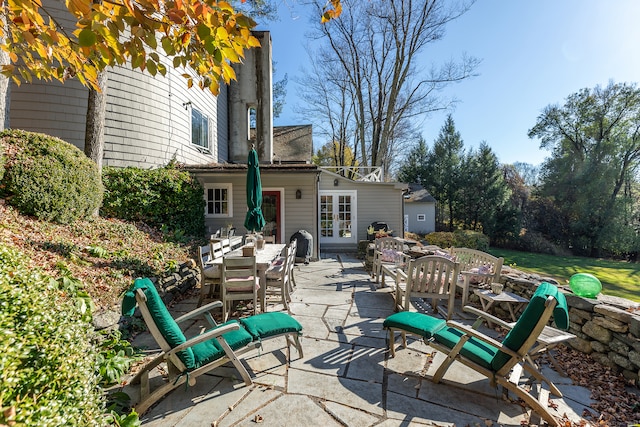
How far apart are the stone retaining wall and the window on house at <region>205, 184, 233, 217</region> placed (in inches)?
370

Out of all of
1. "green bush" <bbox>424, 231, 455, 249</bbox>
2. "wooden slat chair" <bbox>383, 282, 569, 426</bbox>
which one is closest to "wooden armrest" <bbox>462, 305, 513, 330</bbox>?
"wooden slat chair" <bbox>383, 282, 569, 426</bbox>

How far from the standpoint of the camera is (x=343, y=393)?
2.67 m

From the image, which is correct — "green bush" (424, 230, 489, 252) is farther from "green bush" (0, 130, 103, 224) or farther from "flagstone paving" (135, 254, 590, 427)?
"green bush" (0, 130, 103, 224)

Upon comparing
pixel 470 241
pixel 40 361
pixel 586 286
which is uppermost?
pixel 40 361

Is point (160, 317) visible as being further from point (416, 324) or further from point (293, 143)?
point (293, 143)

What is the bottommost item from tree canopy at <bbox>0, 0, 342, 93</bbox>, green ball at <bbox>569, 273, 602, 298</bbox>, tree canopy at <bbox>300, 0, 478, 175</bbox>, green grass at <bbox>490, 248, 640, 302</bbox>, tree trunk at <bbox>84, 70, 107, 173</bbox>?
green grass at <bbox>490, 248, 640, 302</bbox>

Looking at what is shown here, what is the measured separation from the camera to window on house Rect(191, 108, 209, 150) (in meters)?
10.5

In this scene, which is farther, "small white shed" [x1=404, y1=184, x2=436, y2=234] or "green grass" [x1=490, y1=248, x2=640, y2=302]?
"small white shed" [x1=404, y1=184, x2=436, y2=234]

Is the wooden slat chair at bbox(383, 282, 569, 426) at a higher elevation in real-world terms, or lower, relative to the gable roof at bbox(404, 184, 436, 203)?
lower

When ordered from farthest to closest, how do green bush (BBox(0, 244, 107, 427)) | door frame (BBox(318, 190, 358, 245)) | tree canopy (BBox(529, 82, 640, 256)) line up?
tree canopy (BBox(529, 82, 640, 256)) < door frame (BBox(318, 190, 358, 245)) < green bush (BBox(0, 244, 107, 427))

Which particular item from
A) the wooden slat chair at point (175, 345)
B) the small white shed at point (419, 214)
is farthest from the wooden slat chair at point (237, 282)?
the small white shed at point (419, 214)

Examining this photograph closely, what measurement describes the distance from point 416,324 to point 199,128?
10635 mm

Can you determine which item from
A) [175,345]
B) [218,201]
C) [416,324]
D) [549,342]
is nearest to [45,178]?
[175,345]

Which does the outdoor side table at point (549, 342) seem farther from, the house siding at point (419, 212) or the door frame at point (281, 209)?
the house siding at point (419, 212)
